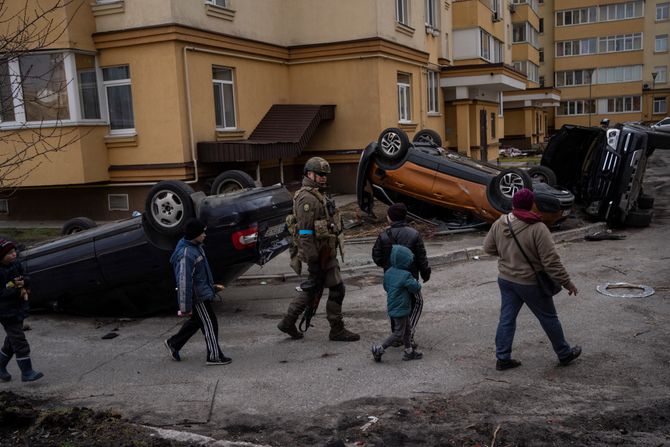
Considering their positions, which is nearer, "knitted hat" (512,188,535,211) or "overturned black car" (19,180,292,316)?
"knitted hat" (512,188,535,211)

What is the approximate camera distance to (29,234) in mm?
14031

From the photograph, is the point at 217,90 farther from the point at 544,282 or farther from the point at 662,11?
the point at 662,11

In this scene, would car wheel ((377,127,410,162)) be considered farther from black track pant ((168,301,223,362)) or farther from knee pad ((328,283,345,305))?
black track pant ((168,301,223,362))

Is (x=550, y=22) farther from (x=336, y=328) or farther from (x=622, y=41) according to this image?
(x=336, y=328)

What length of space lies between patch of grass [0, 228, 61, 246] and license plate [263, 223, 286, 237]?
784 centimetres

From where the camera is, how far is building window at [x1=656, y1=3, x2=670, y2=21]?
55.7m

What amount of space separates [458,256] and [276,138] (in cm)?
827

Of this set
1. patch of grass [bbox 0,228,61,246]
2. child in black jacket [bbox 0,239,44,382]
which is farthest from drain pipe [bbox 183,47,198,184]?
child in black jacket [bbox 0,239,44,382]

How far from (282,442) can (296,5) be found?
16875mm

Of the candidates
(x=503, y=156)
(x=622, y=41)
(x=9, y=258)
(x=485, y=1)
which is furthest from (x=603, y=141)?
(x=622, y=41)

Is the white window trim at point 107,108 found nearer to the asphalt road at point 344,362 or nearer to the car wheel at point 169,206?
the asphalt road at point 344,362

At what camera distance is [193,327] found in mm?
6172

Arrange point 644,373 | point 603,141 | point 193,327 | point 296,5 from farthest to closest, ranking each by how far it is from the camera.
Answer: point 296,5, point 603,141, point 193,327, point 644,373

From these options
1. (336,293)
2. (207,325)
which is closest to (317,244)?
(336,293)
